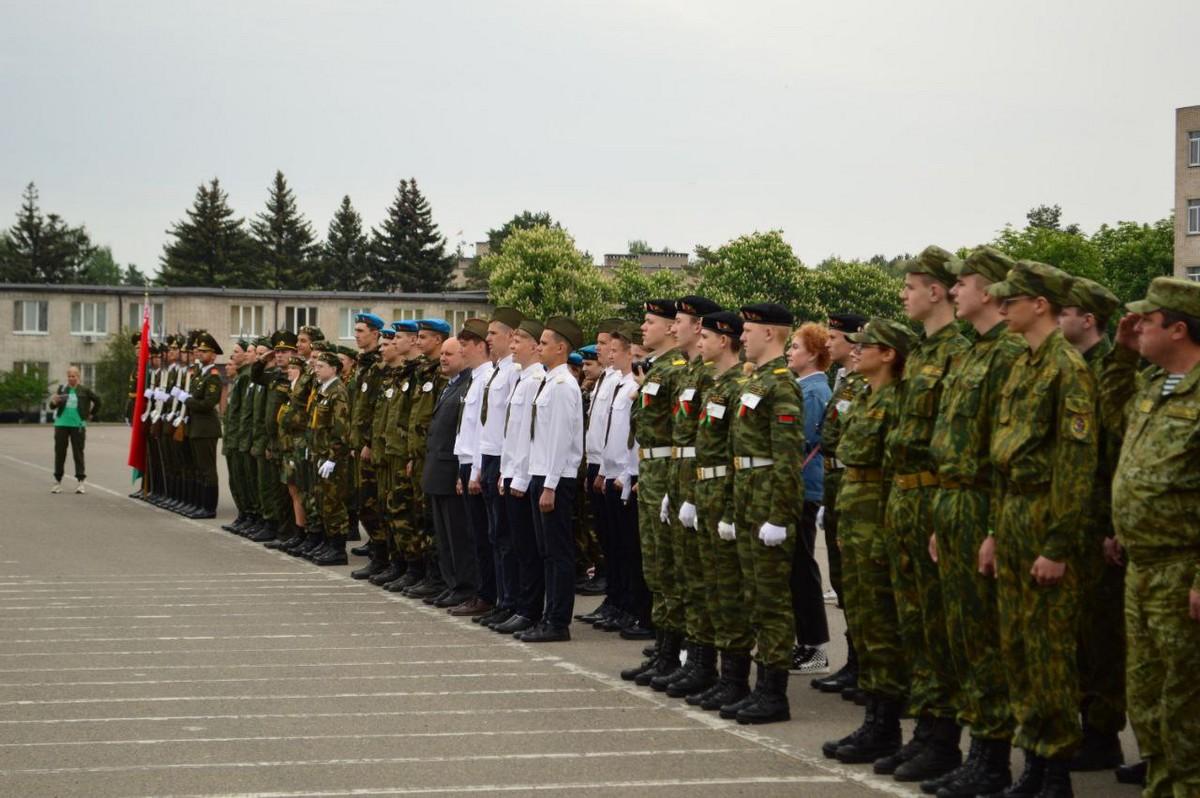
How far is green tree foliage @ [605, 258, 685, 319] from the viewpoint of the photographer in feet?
276

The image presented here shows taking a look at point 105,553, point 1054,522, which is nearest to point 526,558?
point 1054,522

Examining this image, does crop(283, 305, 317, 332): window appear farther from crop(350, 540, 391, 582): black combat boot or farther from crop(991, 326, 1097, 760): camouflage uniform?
crop(991, 326, 1097, 760): camouflage uniform

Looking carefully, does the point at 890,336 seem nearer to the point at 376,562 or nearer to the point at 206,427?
the point at 376,562

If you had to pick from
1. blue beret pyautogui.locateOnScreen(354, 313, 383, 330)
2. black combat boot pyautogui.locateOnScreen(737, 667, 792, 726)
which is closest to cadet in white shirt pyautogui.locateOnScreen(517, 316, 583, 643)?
black combat boot pyautogui.locateOnScreen(737, 667, 792, 726)

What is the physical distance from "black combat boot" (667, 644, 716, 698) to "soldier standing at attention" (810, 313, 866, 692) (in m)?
0.78

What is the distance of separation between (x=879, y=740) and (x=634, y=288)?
79.3 metres

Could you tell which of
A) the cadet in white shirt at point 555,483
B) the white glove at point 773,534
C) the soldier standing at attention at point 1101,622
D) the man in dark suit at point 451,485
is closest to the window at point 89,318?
the man in dark suit at point 451,485

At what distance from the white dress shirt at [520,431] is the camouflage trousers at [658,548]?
5.48ft

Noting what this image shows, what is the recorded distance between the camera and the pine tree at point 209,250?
107062mm

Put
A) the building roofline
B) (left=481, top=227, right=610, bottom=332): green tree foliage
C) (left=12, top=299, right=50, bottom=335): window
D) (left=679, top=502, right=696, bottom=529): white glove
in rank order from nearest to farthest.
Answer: (left=679, top=502, right=696, bottom=529): white glove
(left=481, top=227, right=610, bottom=332): green tree foliage
the building roofline
(left=12, top=299, right=50, bottom=335): window

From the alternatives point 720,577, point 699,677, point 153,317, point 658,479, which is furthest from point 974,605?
point 153,317

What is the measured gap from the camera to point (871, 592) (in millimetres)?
7707

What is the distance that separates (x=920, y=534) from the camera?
712 centimetres

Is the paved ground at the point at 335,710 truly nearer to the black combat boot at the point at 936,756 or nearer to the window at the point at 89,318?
the black combat boot at the point at 936,756
